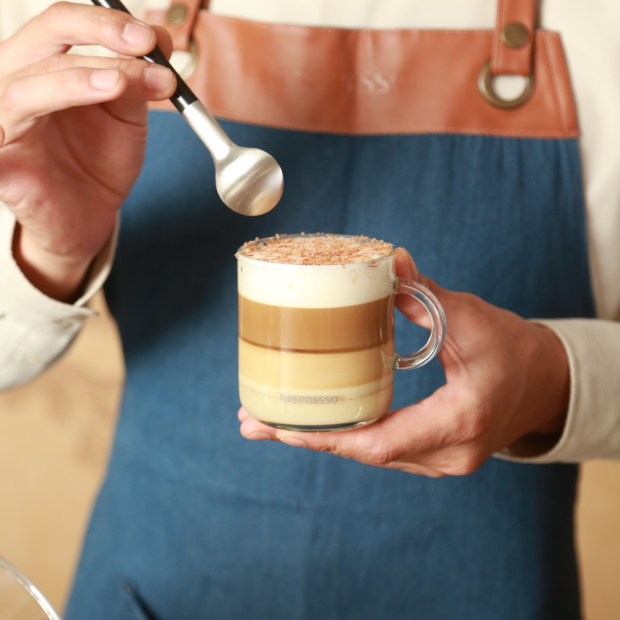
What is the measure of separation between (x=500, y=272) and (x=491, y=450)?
0.31 m

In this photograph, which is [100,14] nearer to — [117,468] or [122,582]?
[117,468]

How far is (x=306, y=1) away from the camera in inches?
39.9

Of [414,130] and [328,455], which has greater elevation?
[414,130]

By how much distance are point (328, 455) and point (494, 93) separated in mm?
657

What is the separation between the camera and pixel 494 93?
970 mm

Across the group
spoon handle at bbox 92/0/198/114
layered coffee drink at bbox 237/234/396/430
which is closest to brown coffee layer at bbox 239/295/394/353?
layered coffee drink at bbox 237/234/396/430

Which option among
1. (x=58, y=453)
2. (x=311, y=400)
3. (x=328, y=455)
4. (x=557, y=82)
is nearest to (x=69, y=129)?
(x=311, y=400)

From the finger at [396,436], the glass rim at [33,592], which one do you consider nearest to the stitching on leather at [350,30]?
the finger at [396,436]

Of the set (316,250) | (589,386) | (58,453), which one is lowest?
(58,453)


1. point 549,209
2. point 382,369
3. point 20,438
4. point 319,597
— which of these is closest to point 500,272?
point 549,209

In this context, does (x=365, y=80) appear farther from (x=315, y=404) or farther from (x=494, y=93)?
(x=315, y=404)

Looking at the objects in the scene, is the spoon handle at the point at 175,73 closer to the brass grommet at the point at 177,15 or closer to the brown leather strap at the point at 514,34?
the brass grommet at the point at 177,15

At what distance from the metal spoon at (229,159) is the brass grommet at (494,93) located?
0.43 meters

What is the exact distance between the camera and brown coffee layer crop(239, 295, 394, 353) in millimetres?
688
